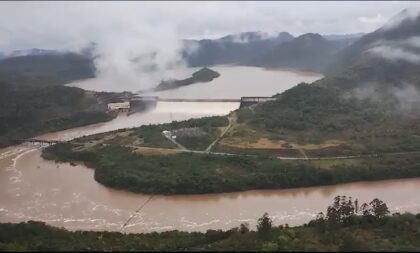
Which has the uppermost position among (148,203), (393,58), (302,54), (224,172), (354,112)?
(302,54)

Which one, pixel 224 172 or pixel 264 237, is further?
pixel 224 172

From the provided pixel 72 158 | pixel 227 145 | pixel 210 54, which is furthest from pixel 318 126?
pixel 210 54

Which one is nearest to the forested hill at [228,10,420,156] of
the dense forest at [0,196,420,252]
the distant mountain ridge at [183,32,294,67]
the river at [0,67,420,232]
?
the river at [0,67,420,232]

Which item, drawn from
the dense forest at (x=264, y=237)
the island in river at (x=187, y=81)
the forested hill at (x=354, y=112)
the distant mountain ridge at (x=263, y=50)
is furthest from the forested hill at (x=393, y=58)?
the dense forest at (x=264, y=237)

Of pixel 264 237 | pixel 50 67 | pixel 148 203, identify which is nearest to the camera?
pixel 264 237

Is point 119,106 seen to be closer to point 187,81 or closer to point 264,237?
point 187,81

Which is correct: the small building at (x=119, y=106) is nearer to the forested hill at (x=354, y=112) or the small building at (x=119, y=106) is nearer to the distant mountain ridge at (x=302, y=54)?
the forested hill at (x=354, y=112)

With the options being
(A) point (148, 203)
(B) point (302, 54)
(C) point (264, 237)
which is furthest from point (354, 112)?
(B) point (302, 54)
